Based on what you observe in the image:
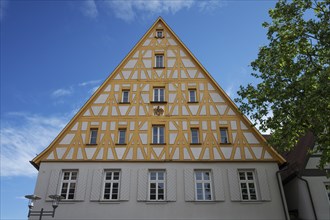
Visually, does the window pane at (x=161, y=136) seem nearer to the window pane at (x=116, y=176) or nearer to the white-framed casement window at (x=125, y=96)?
the white-framed casement window at (x=125, y=96)

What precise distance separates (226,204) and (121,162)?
5.90 metres

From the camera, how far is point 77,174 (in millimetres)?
15758

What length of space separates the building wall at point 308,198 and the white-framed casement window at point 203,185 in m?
4.74

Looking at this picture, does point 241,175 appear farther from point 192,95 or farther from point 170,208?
point 192,95

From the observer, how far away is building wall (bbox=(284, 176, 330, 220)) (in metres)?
14.4

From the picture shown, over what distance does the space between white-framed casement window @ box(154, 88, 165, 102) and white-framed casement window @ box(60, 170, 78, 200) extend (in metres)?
6.32

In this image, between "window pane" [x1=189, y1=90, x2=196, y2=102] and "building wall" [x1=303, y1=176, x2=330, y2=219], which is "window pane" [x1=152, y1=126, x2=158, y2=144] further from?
"building wall" [x1=303, y1=176, x2=330, y2=219]

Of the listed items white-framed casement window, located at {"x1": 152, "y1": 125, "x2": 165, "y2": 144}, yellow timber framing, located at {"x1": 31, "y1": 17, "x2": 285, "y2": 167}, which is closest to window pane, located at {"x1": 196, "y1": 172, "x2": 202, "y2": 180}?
yellow timber framing, located at {"x1": 31, "y1": 17, "x2": 285, "y2": 167}

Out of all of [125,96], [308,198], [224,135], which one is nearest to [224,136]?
[224,135]

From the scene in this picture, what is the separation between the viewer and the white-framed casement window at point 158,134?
651 inches

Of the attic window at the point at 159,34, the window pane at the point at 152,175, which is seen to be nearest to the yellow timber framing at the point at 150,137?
the window pane at the point at 152,175

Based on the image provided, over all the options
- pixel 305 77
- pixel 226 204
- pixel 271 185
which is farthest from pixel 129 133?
pixel 305 77

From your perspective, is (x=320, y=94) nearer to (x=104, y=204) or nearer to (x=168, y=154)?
(x=168, y=154)

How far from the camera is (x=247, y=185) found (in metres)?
15.6
